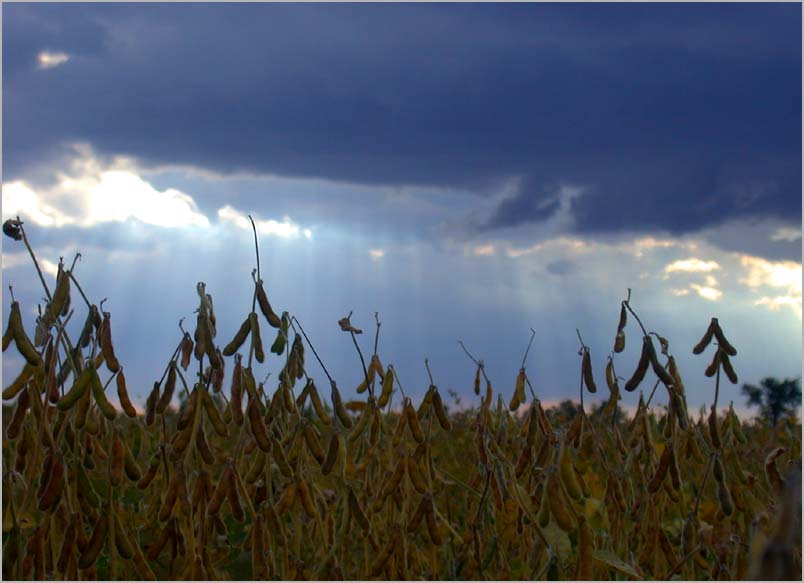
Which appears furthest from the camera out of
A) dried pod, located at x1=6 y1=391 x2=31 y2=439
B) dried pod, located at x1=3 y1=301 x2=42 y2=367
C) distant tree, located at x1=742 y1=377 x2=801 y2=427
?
distant tree, located at x1=742 y1=377 x2=801 y2=427

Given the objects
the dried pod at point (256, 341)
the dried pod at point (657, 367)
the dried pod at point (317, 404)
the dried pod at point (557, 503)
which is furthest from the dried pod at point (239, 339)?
the dried pod at point (657, 367)

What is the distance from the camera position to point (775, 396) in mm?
8820

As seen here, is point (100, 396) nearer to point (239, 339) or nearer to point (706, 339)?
point (239, 339)

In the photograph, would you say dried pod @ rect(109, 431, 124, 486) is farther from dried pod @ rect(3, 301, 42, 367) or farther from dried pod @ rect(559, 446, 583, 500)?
dried pod @ rect(559, 446, 583, 500)

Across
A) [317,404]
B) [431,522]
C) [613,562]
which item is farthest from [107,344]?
[613,562]

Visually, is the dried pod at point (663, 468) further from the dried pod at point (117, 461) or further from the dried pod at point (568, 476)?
the dried pod at point (117, 461)

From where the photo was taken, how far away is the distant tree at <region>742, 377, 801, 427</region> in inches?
308

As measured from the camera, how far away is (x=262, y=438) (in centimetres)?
232

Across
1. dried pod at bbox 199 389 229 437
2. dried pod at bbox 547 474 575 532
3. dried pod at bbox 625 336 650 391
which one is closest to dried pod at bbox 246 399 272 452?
dried pod at bbox 199 389 229 437

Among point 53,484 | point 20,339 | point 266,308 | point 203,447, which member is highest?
point 266,308

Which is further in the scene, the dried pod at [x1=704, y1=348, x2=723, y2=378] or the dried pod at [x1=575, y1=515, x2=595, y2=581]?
the dried pod at [x1=704, y1=348, x2=723, y2=378]

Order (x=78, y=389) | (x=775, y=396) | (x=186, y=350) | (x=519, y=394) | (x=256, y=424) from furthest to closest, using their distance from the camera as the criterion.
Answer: (x=775, y=396) < (x=519, y=394) < (x=186, y=350) < (x=256, y=424) < (x=78, y=389)

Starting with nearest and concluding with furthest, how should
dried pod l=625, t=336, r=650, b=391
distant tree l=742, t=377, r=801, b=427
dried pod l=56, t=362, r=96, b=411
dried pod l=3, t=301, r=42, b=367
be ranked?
1. dried pod l=56, t=362, r=96, b=411
2. dried pod l=3, t=301, r=42, b=367
3. dried pod l=625, t=336, r=650, b=391
4. distant tree l=742, t=377, r=801, b=427

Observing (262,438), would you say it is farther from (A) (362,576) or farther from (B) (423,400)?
(A) (362,576)
